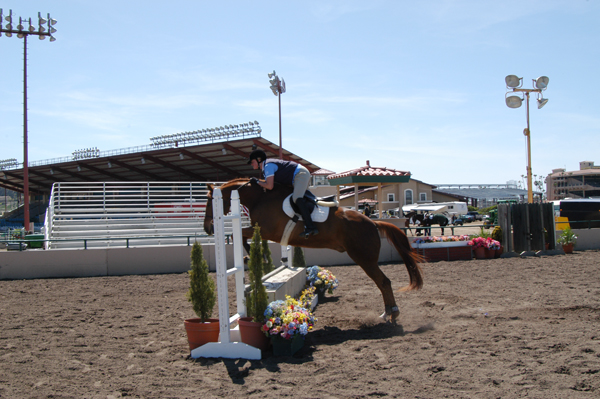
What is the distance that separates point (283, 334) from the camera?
4.25 m

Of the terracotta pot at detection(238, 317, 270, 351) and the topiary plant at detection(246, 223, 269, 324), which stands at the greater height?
the topiary plant at detection(246, 223, 269, 324)

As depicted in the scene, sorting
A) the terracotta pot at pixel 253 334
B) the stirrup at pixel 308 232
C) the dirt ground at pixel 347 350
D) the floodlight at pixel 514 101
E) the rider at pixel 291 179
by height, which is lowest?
the dirt ground at pixel 347 350

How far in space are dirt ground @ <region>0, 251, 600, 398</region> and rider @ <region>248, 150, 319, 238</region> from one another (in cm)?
137

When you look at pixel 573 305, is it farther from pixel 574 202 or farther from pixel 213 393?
pixel 574 202

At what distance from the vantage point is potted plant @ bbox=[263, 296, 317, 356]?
14.0 ft

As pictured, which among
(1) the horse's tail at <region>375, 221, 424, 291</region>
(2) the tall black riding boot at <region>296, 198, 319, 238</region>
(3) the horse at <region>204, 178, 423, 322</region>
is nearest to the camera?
(2) the tall black riding boot at <region>296, 198, 319, 238</region>

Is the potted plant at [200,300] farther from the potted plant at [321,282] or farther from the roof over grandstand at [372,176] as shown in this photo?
the roof over grandstand at [372,176]

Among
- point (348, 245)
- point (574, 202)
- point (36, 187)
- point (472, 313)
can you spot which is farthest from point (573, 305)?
point (36, 187)

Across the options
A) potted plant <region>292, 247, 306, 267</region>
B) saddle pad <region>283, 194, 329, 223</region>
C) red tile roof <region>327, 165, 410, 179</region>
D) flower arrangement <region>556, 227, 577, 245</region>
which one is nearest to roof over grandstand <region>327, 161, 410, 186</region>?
red tile roof <region>327, 165, 410, 179</region>

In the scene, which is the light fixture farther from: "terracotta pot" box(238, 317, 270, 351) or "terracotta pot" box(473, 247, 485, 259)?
"terracotta pot" box(238, 317, 270, 351)

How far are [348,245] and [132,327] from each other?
299cm

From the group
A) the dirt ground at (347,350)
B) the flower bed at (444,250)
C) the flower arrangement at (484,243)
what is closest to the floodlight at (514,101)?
the flower arrangement at (484,243)

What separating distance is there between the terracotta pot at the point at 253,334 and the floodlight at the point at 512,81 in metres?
14.8

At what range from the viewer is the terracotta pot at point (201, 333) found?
439 centimetres
